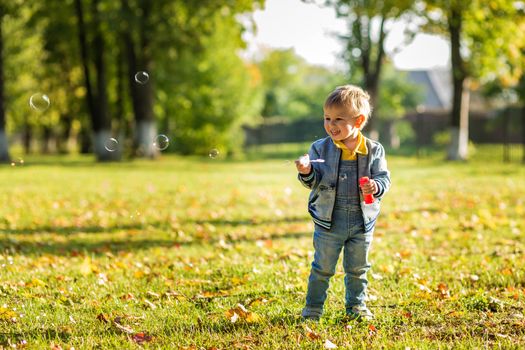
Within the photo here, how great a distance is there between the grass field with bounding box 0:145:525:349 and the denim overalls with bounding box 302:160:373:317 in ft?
0.76

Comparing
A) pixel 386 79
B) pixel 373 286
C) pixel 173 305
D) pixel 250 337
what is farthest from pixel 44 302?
pixel 386 79

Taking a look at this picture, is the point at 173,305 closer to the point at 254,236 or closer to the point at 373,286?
the point at 373,286

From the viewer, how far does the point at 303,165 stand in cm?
440

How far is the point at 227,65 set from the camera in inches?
1430

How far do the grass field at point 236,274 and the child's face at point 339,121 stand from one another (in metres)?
1.33

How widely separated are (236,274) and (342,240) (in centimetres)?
184

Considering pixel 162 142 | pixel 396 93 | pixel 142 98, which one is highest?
pixel 396 93

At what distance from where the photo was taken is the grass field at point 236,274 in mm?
4340

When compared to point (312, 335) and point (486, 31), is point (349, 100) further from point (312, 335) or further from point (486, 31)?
point (486, 31)

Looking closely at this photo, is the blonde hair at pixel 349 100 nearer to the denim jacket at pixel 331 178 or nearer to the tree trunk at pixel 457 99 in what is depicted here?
the denim jacket at pixel 331 178

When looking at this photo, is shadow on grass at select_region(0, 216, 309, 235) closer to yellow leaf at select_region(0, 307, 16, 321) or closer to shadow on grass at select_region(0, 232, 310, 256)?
shadow on grass at select_region(0, 232, 310, 256)

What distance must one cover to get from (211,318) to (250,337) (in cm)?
55

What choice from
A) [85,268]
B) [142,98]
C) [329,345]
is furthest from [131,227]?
[142,98]

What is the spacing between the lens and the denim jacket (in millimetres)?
4629
